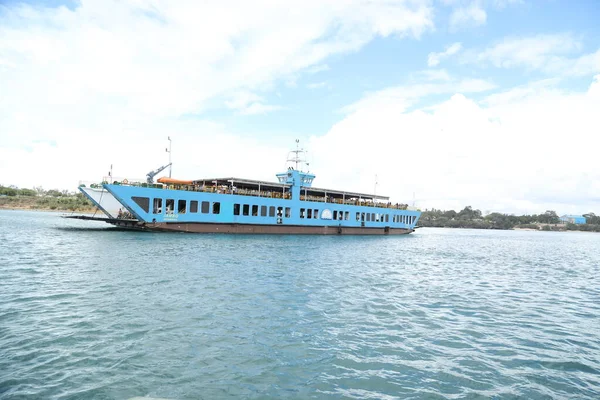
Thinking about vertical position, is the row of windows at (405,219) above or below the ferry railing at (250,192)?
below

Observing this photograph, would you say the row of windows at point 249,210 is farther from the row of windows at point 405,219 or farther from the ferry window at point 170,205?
the row of windows at point 405,219

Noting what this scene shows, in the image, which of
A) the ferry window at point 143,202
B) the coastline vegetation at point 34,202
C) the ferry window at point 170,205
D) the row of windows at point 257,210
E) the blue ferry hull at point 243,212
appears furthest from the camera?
the coastline vegetation at point 34,202

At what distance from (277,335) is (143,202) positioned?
3106cm

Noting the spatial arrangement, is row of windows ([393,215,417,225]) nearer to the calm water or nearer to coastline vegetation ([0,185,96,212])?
the calm water

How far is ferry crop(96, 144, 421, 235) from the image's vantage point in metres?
37.2

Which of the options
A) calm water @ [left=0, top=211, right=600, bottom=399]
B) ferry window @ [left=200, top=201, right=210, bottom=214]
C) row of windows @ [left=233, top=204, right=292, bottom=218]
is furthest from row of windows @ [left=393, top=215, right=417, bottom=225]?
calm water @ [left=0, top=211, right=600, bottom=399]

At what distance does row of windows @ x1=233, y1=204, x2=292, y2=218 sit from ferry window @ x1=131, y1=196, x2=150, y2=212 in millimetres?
10068

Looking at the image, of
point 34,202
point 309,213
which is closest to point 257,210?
point 309,213

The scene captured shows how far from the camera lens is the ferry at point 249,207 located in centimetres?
3725

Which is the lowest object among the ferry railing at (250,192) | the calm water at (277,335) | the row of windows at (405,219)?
the calm water at (277,335)

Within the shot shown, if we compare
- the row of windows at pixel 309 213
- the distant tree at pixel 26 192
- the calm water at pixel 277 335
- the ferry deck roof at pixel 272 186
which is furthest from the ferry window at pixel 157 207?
the distant tree at pixel 26 192

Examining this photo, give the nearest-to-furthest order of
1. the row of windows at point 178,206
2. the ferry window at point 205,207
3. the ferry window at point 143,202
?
the ferry window at point 143,202
the row of windows at point 178,206
the ferry window at point 205,207

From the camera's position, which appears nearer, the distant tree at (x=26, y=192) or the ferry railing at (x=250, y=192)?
the ferry railing at (x=250, y=192)

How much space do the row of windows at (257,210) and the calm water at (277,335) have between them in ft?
81.9
